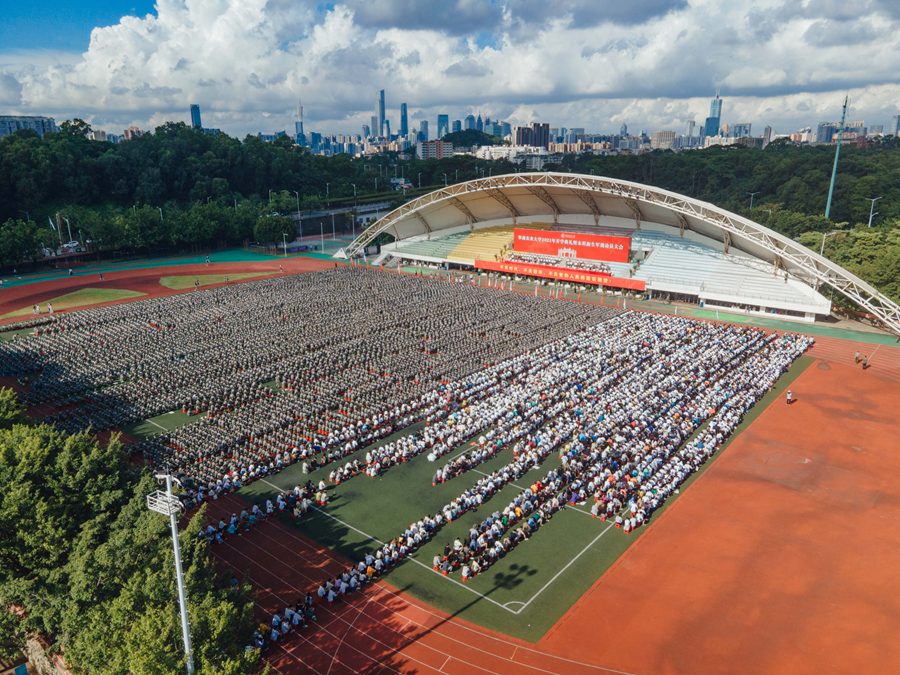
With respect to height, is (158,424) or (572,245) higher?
(572,245)

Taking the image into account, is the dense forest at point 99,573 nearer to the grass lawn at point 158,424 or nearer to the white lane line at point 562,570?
the white lane line at point 562,570

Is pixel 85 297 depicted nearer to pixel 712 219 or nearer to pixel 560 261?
pixel 560 261

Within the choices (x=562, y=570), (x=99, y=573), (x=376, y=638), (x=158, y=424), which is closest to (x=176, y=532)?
(x=99, y=573)

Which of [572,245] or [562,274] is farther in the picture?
[572,245]

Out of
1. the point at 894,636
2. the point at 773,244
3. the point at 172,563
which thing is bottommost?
the point at 894,636

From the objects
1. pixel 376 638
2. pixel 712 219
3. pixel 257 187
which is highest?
pixel 257 187

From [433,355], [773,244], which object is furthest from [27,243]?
[773,244]

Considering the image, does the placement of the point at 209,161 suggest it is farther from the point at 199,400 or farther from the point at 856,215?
the point at 856,215

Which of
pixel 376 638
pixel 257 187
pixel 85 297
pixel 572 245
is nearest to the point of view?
pixel 376 638
